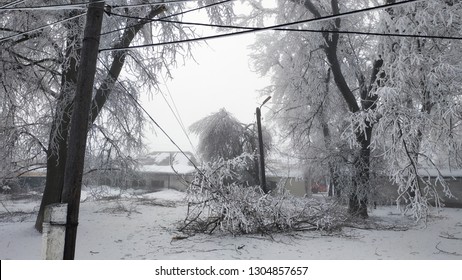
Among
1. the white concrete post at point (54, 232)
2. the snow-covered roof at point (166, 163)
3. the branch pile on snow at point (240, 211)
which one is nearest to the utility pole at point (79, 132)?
the white concrete post at point (54, 232)

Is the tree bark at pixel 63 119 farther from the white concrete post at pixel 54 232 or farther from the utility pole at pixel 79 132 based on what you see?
the white concrete post at pixel 54 232

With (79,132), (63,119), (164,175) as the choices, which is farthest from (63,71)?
(164,175)

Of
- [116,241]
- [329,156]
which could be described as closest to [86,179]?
[116,241]

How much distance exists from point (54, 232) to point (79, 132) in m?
1.11

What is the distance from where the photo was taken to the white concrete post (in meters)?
3.41

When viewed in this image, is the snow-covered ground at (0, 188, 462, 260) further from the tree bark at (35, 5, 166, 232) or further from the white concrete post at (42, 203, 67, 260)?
the white concrete post at (42, 203, 67, 260)

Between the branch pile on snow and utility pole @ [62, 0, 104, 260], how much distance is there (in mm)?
5466

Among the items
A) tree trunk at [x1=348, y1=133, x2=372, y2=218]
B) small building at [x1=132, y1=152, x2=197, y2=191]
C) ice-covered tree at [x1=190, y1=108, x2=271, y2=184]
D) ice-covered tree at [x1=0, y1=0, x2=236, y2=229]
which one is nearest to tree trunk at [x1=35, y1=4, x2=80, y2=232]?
ice-covered tree at [x1=0, y1=0, x2=236, y2=229]

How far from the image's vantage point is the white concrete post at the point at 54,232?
3.41 m

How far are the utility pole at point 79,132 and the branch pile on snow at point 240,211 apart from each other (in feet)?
17.9

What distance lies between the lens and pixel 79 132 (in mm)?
3674

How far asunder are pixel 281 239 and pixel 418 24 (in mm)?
7319

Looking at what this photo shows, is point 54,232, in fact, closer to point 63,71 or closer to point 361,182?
point 63,71

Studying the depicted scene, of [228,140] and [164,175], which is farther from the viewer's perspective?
[164,175]
